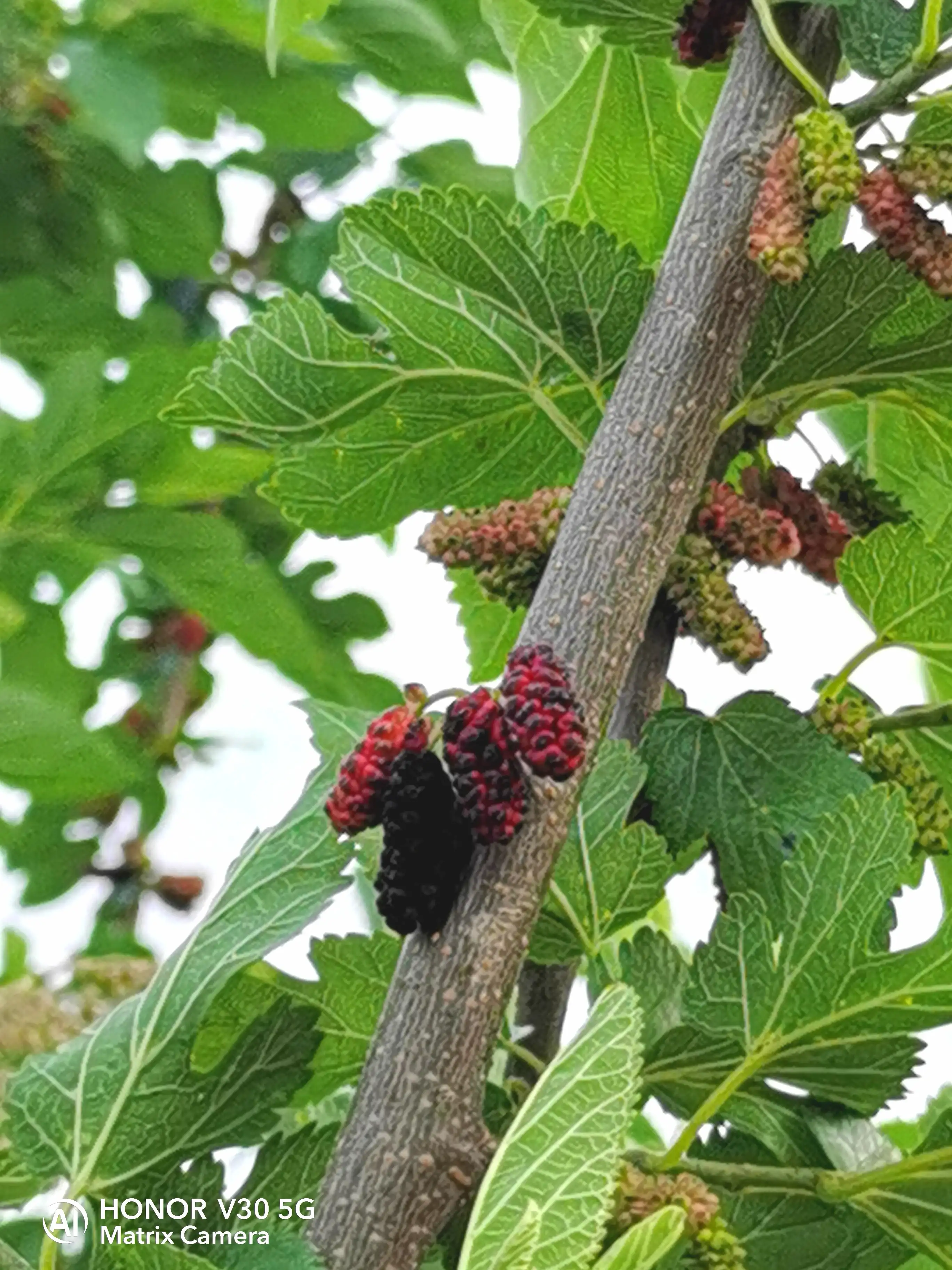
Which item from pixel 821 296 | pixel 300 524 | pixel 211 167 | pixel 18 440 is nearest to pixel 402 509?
pixel 300 524

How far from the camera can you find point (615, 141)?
61 cm

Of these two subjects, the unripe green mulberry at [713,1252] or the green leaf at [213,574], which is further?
the green leaf at [213,574]

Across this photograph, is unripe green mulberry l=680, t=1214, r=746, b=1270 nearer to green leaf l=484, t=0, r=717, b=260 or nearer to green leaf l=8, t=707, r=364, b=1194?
green leaf l=8, t=707, r=364, b=1194

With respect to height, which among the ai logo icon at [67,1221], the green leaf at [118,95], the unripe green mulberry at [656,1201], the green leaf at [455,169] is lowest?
the ai logo icon at [67,1221]

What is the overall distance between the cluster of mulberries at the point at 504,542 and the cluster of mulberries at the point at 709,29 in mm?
124

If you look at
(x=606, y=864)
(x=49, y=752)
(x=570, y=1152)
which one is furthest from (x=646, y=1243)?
(x=49, y=752)

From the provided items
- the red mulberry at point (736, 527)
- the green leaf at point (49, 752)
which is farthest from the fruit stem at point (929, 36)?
the green leaf at point (49, 752)

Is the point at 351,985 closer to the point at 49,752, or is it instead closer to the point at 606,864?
the point at 606,864

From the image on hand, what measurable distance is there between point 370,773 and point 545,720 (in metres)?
0.04

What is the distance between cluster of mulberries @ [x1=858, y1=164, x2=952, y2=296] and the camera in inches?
16.8

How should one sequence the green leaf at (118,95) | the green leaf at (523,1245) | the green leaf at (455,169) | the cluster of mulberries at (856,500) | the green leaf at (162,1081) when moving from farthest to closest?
1. the green leaf at (455,169)
2. the green leaf at (118,95)
3. the cluster of mulberries at (856,500)
4. the green leaf at (162,1081)
5. the green leaf at (523,1245)

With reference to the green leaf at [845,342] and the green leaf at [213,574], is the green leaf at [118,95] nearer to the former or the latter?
the green leaf at [213,574]

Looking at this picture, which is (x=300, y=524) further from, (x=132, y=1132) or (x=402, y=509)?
(x=132, y=1132)

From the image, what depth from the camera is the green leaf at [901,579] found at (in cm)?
47
